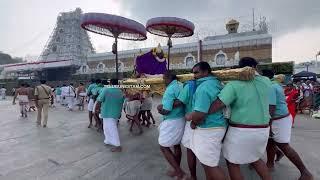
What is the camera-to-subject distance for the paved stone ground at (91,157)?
5.30 meters

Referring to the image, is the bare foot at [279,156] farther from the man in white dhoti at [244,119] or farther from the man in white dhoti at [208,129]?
the man in white dhoti at [208,129]

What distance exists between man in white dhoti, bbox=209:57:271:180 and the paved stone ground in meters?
1.41

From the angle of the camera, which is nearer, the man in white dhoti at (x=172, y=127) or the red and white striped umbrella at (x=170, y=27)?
the man in white dhoti at (x=172, y=127)

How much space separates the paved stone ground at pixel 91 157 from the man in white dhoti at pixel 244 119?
55.7 inches

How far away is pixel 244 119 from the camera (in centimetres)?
376

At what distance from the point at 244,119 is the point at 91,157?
3.80 m

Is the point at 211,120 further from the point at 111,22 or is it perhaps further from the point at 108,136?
the point at 111,22

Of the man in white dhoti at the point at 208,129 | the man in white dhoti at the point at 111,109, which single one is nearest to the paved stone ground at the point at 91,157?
the man in white dhoti at the point at 111,109

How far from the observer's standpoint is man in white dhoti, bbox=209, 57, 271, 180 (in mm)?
3750

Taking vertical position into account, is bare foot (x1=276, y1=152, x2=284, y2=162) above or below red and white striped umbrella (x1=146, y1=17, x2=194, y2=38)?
below

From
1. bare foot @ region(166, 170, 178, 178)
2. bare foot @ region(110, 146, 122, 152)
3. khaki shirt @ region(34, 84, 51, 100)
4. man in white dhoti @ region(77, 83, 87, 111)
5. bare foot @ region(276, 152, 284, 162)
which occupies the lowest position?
bare foot @ region(110, 146, 122, 152)

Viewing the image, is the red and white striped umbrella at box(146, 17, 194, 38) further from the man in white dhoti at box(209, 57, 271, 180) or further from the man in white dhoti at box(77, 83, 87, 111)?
the man in white dhoti at box(77, 83, 87, 111)

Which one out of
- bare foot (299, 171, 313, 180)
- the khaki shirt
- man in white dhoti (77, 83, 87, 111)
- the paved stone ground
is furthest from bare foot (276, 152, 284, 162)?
man in white dhoti (77, 83, 87, 111)

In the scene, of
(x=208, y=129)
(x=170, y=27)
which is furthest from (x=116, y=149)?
(x=170, y=27)
